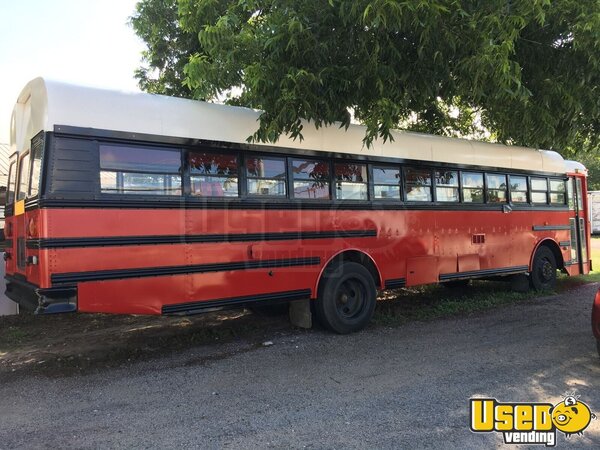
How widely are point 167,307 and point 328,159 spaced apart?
286cm

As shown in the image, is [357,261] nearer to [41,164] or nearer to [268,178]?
[268,178]

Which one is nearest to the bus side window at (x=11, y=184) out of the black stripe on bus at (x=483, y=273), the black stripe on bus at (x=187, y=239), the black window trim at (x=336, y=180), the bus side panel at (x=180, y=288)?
the black stripe on bus at (x=187, y=239)

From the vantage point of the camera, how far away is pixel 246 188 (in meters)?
6.02

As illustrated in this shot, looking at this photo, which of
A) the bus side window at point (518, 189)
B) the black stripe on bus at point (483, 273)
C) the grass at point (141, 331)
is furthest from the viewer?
the bus side window at point (518, 189)

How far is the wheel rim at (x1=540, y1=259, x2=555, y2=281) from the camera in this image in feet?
32.4

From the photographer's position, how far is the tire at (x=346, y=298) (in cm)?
665

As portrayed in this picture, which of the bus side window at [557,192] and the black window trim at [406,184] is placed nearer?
the black window trim at [406,184]

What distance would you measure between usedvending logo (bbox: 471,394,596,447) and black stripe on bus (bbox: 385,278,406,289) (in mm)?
3000

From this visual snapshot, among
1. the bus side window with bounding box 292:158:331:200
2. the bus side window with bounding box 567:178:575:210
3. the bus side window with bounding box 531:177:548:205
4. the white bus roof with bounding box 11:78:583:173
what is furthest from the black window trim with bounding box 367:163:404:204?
the bus side window with bounding box 567:178:575:210

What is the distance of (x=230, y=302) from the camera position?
5871 mm

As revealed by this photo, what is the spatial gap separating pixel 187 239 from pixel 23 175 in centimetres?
220

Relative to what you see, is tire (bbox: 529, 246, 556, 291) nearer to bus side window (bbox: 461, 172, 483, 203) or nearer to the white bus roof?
bus side window (bbox: 461, 172, 483, 203)

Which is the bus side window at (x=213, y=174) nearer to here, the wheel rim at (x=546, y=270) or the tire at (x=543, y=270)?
the tire at (x=543, y=270)

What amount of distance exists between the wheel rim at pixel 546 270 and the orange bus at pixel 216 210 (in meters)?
1.82
